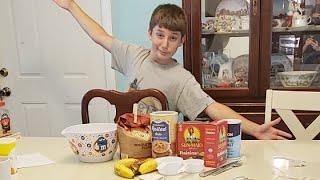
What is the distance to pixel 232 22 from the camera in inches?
92.9

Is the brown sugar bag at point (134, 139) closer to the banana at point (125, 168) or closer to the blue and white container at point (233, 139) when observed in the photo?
the banana at point (125, 168)

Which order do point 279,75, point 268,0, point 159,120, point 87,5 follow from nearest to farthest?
1. point 159,120
2. point 268,0
3. point 279,75
4. point 87,5

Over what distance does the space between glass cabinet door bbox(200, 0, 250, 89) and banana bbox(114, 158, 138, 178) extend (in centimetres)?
118

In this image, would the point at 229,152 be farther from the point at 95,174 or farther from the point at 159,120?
A: the point at 95,174

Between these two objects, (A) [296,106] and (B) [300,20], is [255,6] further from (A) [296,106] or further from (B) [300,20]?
(A) [296,106]

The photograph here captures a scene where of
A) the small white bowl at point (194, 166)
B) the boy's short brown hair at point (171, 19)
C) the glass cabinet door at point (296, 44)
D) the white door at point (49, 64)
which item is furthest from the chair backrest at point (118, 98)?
the white door at point (49, 64)

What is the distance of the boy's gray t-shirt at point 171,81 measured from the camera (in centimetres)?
201

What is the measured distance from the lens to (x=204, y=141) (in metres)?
1.24

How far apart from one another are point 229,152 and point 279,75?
45.1 inches

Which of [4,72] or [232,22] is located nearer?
[232,22]

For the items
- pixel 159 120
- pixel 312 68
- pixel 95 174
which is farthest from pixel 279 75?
pixel 95 174

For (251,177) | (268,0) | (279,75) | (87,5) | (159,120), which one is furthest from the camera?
(87,5)

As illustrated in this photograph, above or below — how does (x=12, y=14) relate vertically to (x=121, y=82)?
above

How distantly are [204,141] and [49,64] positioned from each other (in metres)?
1.91
